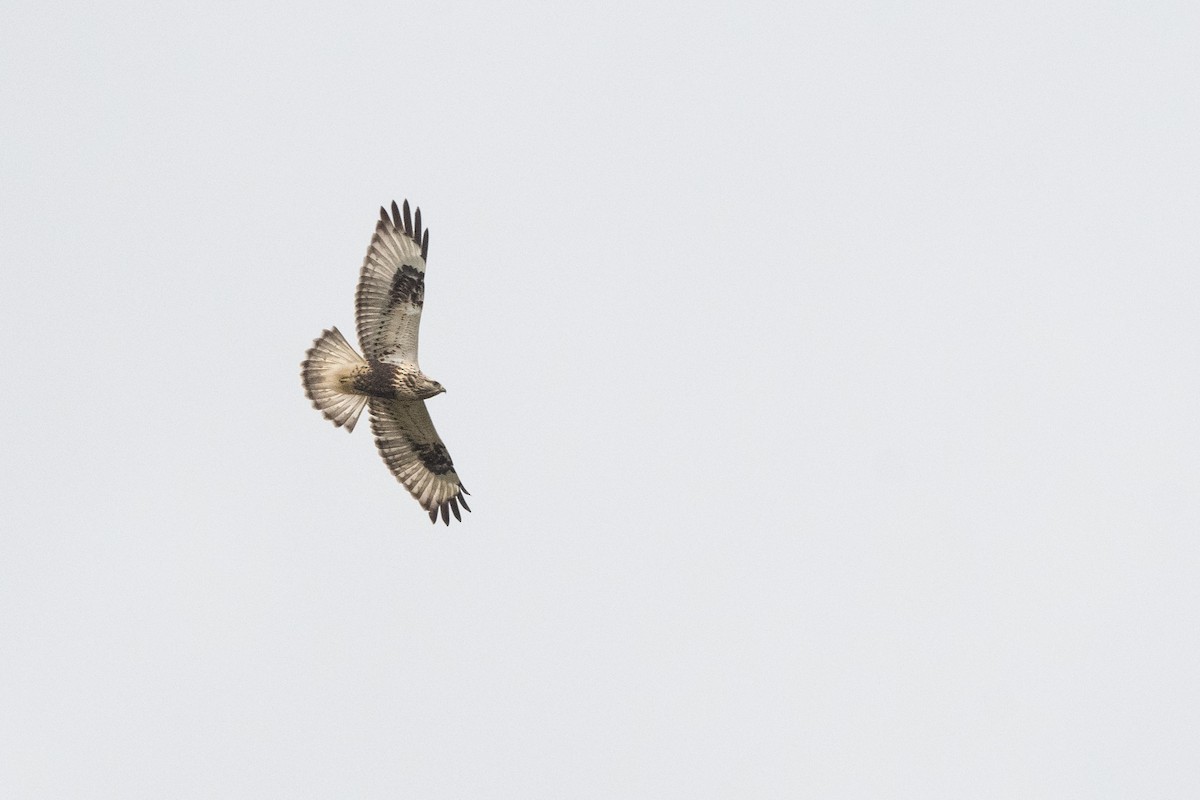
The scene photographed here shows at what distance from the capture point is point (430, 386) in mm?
20922

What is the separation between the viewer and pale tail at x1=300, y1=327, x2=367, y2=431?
2105 centimetres

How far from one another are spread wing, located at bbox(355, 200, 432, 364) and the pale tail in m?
0.23

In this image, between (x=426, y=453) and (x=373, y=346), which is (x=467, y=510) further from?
(x=373, y=346)

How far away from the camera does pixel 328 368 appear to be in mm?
21094

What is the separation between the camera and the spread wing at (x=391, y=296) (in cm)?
2100

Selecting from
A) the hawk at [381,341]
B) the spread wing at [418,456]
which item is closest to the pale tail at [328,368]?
the hawk at [381,341]

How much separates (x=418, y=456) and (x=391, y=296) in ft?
8.97

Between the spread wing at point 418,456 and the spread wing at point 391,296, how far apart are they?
96 cm

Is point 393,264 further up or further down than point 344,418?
further up

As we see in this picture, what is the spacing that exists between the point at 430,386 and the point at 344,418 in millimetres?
1159

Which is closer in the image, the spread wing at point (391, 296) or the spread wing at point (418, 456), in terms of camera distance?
the spread wing at point (391, 296)

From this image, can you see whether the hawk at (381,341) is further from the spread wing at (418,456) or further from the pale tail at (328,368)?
the spread wing at (418,456)

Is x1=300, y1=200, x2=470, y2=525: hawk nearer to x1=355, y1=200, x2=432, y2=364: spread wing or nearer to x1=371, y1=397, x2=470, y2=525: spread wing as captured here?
x1=355, y1=200, x2=432, y2=364: spread wing

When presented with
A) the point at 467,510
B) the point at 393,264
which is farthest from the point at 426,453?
the point at 393,264
